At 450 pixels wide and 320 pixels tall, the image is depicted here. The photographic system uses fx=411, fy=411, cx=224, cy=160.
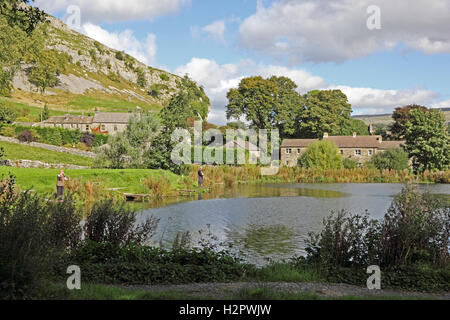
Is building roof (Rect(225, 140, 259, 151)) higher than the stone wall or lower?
higher

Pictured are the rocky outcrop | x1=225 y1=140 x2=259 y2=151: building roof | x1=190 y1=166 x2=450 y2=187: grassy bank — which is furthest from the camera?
x1=225 y1=140 x2=259 y2=151: building roof

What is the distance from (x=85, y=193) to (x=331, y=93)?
61.9 m

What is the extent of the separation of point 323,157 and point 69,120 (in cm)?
4356

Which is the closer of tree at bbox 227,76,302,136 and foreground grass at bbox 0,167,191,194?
foreground grass at bbox 0,167,191,194

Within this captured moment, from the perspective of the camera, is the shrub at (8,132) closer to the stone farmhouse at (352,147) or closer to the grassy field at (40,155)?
the grassy field at (40,155)

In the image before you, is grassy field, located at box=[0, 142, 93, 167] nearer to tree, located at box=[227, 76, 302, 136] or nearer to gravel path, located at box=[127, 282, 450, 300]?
gravel path, located at box=[127, 282, 450, 300]

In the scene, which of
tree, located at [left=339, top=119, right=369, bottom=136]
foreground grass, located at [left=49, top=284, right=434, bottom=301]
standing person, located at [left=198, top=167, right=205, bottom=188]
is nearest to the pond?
foreground grass, located at [left=49, top=284, right=434, bottom=301]

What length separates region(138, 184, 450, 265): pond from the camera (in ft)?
46.6

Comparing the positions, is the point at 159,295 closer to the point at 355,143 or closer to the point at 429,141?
the point at 429,141

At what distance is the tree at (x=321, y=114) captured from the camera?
75.5 m

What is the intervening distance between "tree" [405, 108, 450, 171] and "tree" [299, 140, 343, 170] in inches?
442

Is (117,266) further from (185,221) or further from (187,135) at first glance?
(187,135)

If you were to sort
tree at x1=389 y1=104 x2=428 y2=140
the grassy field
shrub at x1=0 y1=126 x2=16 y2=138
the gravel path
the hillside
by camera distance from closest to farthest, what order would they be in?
the gravel path, the grassy field, shrub at x1=0 y1=126 x2=16 y2=138, tree at x1=389 y1=104 x2=428 y2=140, the hillside

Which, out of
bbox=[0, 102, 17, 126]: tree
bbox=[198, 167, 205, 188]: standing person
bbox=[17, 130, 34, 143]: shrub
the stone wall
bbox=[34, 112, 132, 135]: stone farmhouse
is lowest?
bbox=[198, 167, 205, 188]: standing person
